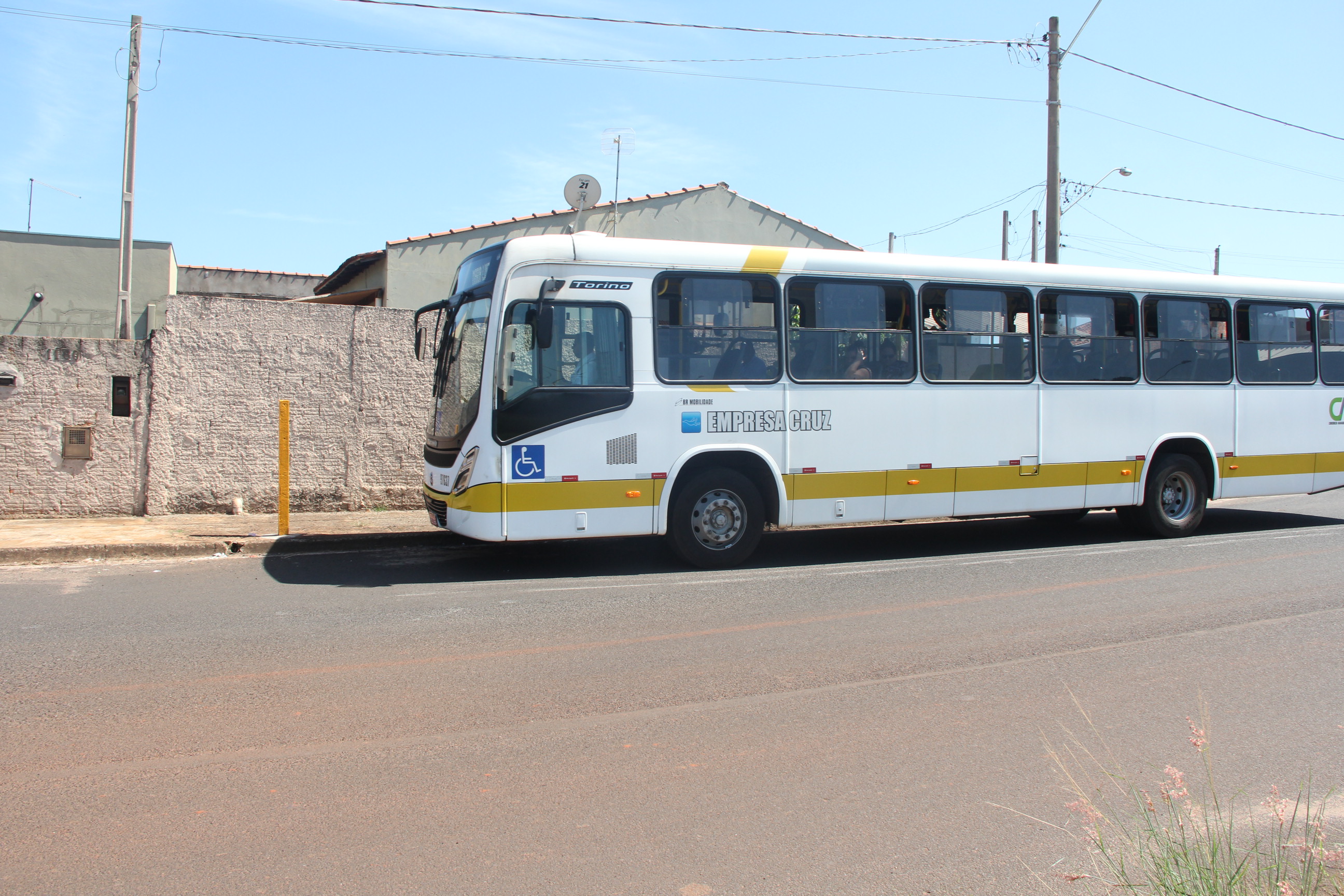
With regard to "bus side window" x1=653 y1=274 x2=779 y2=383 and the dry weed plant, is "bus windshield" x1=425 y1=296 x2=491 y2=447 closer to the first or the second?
"bus side window" x1=653 y1=274 x2=779 y2=383

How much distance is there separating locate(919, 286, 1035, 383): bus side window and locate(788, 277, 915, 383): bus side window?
10.1 inches

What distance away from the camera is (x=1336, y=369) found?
1241cm

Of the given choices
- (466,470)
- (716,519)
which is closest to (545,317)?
(466,470)

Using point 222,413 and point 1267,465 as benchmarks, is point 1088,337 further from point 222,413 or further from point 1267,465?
point 222,413

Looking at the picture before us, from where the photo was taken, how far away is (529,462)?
28.8ft

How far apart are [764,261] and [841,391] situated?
5.06 feet

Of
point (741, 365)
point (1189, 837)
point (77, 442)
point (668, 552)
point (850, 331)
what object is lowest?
point (1189, 837)

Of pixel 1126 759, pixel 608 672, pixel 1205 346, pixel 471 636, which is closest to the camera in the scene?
pixel 1126 759

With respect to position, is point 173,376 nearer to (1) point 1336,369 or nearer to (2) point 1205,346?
(2) point 1205,346

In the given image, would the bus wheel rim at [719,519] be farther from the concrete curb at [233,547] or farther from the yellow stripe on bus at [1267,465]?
the yellow stripe on bus at [1267,465]

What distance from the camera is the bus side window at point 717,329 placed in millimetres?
9211

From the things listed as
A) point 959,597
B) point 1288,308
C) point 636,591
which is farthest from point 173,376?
point 1288,308

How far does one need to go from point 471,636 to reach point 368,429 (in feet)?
22.9

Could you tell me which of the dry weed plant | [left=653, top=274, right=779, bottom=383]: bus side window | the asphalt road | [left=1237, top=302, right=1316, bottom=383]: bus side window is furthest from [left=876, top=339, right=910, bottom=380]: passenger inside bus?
the dry weed plant
